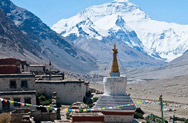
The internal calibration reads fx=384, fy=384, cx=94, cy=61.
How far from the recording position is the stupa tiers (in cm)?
2647

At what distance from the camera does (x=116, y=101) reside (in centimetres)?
2684

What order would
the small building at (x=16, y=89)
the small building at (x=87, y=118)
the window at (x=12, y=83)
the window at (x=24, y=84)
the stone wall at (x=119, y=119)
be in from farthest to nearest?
the window at (x=24, y=84) → the window at (x=12, y=83) → the small building at (x=16, y=89) → the stone wall at (x=119, y=119) → the small building at (x=87, y=118)

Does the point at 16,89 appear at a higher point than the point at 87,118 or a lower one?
higher

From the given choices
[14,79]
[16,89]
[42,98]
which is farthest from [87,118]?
[42,98]

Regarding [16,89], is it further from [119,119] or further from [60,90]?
[119,119]

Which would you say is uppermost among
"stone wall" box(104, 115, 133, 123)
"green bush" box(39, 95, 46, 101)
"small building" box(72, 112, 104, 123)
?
"green bush" box(39, 95, 46, 101)

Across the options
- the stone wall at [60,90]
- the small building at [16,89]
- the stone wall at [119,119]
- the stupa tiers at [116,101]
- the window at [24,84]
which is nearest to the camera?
the stupa tiers at [116,101]

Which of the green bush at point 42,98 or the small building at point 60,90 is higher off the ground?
the small building at point 60,90

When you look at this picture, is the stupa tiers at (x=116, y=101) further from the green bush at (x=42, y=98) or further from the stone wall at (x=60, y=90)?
the stone wall at (x=60, y=90)

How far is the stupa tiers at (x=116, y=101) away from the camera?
86.8ft

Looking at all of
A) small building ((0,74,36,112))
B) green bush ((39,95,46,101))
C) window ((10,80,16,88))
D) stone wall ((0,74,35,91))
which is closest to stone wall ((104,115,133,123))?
small building ((0,74,36,112))

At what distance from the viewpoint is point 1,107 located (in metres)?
33.4

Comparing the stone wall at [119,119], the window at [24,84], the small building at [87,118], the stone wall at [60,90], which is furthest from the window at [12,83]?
the small building at [87,118]

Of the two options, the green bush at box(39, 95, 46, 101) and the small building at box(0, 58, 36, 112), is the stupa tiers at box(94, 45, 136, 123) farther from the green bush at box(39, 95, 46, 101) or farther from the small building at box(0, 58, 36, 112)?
the green bush at box(39, 95, 46, 101)
